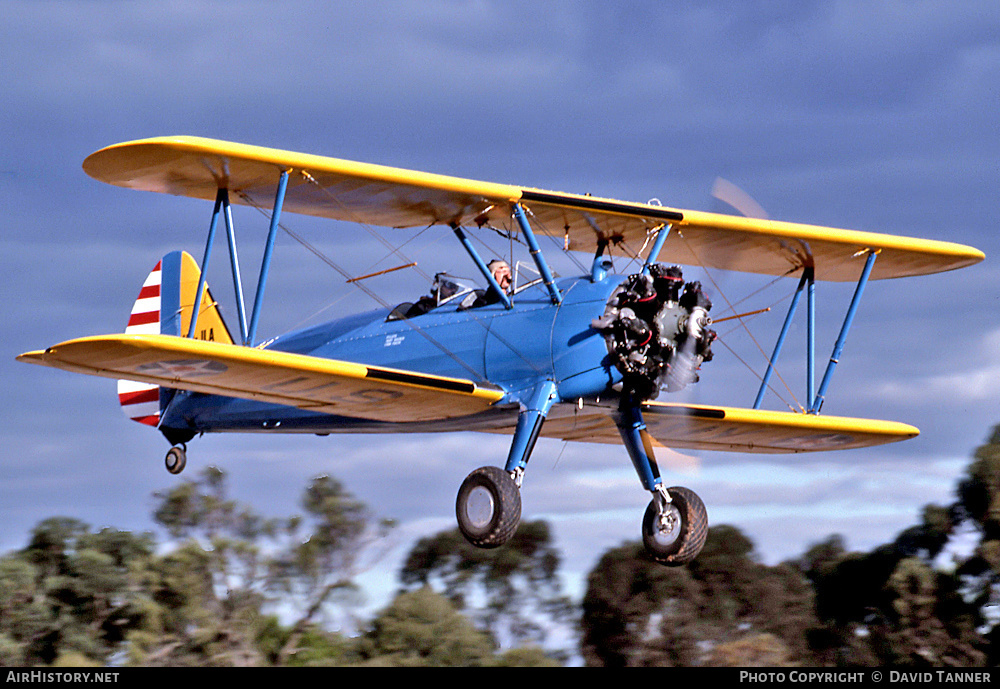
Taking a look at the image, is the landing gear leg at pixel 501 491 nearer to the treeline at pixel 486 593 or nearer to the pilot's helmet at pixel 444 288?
the pilot's helmet at pixel 444 288

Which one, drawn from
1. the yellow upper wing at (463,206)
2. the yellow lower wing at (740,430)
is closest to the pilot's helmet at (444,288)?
the yellow upper wing at (463,206)

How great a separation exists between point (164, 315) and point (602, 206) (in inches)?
278

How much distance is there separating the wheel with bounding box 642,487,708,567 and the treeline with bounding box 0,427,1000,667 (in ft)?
49.9

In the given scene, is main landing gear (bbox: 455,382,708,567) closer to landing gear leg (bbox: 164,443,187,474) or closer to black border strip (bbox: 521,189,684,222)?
black border strip (bbox: 521,189,684,222)

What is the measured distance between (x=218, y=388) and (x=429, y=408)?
1972 millimetres

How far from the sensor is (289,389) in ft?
37.1

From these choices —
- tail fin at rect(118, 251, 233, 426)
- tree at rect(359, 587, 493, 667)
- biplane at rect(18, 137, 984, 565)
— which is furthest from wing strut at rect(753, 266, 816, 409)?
tree at rect(359, 587, 493, 667)

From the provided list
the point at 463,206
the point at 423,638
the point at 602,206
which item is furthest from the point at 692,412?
the point at 423,638

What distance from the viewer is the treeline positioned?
2689 cm

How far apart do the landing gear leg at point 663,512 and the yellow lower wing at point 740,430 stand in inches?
22.0

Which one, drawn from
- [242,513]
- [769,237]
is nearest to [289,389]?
[769,237]

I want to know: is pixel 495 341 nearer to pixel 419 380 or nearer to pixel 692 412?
pixel 419 380

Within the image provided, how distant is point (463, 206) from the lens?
38.4 ft
